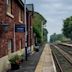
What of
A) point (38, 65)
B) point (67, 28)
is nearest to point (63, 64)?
point (38, 65)

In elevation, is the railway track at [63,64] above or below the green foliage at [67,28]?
below

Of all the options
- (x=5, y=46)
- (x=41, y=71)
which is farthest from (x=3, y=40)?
(x=41, y=71)

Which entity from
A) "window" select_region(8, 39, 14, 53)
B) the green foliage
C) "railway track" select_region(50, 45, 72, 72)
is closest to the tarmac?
"railway track" select_region(50, 45, 72, 72)

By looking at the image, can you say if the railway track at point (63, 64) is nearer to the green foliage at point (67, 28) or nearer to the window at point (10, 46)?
the window at point (10, 46)

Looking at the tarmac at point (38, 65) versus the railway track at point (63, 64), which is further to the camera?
the railway track at point (63, 64)

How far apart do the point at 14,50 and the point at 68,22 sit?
4887 inches

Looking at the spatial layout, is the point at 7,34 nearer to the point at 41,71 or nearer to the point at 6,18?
the point at 6,18

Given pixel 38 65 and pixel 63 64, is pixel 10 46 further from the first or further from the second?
pixel 63 64

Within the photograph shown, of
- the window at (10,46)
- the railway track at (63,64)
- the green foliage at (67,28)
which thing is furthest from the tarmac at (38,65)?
the green foliage at (67,28)

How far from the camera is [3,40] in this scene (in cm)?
1931

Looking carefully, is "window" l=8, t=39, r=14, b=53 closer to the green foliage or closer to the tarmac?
the tarmac

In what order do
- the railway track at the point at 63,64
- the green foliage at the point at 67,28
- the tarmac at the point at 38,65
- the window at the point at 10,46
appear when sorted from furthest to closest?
the green foliage at the point at 67,28 → the railway track at the point at 63,64 → the window at the point at 10,46 → the tarmac at the point at 38,65

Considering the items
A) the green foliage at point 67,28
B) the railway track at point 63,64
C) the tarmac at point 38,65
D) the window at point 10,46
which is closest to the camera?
the tarmac at point 38,65

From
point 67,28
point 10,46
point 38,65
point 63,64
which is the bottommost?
point 63,64
